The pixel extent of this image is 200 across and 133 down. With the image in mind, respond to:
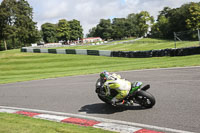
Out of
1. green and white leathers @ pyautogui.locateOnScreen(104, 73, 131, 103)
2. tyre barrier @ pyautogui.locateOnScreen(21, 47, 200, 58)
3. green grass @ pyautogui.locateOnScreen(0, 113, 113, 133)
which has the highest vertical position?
tyre barrier @ pyautogui.locateOnScreen(21, 47, 200, 58)

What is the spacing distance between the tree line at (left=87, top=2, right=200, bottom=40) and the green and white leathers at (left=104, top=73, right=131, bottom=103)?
1726 cm

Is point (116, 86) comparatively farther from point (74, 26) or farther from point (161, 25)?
point (74, 26)

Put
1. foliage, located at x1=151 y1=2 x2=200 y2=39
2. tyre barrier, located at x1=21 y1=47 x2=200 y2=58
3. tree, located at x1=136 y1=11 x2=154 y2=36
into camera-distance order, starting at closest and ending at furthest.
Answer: tyre barrier, located at x1=21 y1=47 x2=200 y2=58, foliage, located at x1=151 y1=2 x2=200 y2=39, tree, located at x1=136 y1=11 x2=154 y2=36

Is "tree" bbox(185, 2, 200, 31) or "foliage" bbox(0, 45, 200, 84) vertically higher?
"tree" bbox(185, 2, 200, 31)

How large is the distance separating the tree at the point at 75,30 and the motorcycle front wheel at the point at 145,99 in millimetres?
110865

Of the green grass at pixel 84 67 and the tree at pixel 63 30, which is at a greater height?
the tree at pixel 63 30

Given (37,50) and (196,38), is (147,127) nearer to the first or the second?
(196,38)

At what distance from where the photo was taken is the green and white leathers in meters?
6.75

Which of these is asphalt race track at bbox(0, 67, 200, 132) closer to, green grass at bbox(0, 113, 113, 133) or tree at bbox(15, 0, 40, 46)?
green grass at bbox(0, 113, 113, 133)

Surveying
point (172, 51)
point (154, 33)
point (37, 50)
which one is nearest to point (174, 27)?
point (154, 33)

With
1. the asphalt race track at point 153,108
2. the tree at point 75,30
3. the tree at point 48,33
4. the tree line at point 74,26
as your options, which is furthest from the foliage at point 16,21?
the asphalt race track at point 153,108

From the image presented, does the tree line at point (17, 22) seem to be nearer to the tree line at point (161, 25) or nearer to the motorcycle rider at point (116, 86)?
the tree line at point (161, 25)

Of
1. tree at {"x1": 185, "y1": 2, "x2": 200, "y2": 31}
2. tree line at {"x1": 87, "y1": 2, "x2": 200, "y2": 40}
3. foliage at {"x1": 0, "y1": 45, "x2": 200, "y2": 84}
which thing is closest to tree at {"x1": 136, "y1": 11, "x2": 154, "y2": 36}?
tree line at {"x1": 87, "y1": 2, "x2": 200, "y2": 40}

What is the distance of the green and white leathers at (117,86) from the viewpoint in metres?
6.75
